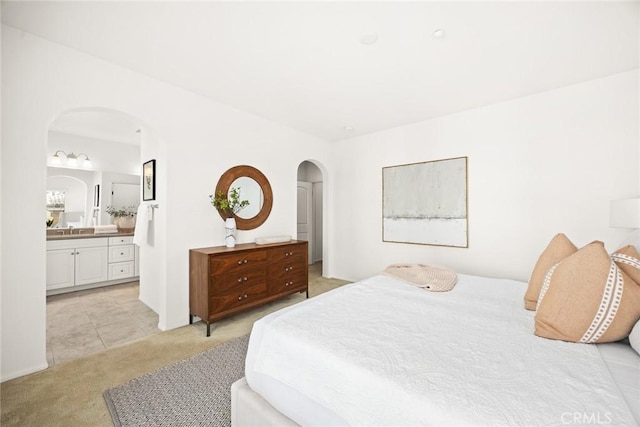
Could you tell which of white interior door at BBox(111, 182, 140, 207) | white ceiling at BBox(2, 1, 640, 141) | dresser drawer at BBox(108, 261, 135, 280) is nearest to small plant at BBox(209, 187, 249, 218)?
white ceiling at BBox(2, 1, 640, 141)

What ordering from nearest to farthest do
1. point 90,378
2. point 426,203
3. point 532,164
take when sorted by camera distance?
point 90,378 < point 532,164 < point 426,203

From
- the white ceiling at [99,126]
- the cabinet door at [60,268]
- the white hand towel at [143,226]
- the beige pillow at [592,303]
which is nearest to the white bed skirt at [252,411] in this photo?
the beige pillow at [592,303]

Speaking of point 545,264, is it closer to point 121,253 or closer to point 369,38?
point 369,38

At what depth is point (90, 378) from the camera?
1943 mm

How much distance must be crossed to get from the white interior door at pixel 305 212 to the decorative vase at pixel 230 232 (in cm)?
285

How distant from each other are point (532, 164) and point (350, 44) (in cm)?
244

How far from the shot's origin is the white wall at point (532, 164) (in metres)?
2.58

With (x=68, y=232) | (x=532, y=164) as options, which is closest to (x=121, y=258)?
(x=68, y=232)

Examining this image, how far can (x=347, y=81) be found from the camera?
2705 millimetres

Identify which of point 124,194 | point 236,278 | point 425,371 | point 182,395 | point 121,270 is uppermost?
point 124,194

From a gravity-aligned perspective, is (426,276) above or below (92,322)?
above

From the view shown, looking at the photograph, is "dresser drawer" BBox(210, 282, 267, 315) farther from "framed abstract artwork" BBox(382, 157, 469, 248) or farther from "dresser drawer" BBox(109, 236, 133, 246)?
"dresser drawer" BBox(109, 236, 133, 246)

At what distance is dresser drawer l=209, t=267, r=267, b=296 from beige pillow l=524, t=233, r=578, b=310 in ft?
8.00

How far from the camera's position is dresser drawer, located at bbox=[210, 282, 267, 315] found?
2666mm
